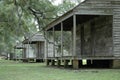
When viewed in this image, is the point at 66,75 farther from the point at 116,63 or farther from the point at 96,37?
the point at 96,37

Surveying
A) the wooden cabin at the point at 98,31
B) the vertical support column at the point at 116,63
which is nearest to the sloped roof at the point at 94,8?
the wooden cabin at the point at 98,31

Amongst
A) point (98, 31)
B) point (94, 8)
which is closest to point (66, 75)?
point (94, 8)

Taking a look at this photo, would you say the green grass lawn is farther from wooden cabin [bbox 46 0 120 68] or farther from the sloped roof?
the sloped roof

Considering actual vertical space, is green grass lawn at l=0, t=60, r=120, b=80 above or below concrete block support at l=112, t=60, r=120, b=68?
below

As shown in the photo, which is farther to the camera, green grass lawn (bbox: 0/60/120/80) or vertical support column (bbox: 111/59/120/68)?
vertical support column (bbox: 111/59/120/68)

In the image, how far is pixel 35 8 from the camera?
1270 inches

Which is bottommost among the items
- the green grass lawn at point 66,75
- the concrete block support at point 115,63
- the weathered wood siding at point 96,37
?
the green grass lawn at point 66,75

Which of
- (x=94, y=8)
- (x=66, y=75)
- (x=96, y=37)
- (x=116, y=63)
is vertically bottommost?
(x=66, y=75)

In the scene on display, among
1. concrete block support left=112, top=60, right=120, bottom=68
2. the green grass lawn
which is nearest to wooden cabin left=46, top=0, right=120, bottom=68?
concrete block support left=112, top=60, right=120, bottom=68

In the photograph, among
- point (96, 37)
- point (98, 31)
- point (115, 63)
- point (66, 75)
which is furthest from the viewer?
point (96, 37)

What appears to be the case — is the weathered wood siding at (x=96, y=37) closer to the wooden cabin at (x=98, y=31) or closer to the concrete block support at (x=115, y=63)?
the wooden cabin at (x=98, y=31)

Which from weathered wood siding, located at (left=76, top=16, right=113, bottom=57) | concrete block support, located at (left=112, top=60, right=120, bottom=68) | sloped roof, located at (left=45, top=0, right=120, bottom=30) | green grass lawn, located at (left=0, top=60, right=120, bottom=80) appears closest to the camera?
green grass lawn, located at (left=0, top=60, right=120, bottom=80)

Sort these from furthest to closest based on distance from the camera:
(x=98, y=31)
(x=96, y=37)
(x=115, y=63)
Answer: (x=96, y=37) → (x=98, y=31) → (x=115, y=63)

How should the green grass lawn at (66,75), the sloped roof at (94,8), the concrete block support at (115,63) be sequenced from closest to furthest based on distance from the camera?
1. the green grass lawn at (66,75)
2. the sloped roof at (94,8)
3. the concrete block support at (115,63)
